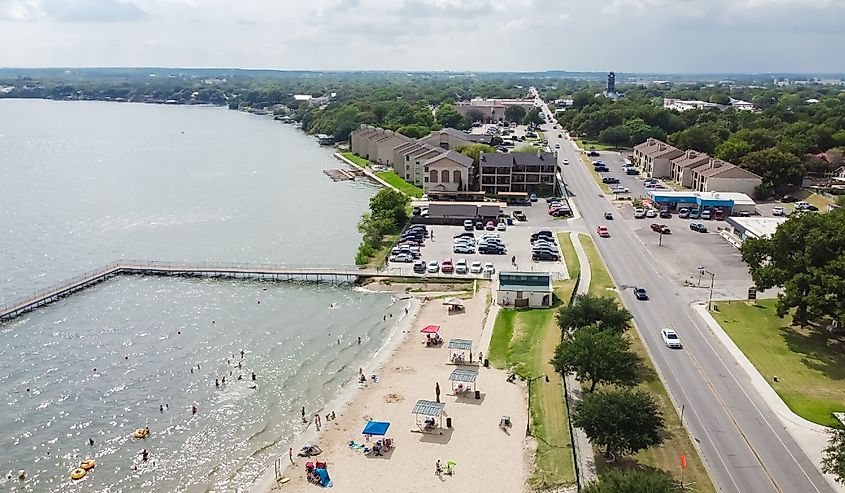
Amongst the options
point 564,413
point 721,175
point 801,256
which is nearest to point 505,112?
point 721,175

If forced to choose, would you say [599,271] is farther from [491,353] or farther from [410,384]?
[410,384]

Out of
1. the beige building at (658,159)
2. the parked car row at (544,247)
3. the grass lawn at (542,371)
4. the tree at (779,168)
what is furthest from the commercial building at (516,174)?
the grass lawn at (542,371)

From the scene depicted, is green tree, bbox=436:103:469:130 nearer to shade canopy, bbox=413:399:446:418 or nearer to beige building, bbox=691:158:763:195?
beige building, bbox=691:158:763:195

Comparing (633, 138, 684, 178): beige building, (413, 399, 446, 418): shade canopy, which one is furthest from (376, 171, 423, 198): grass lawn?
(413, 399, 446, 418): shade canopy

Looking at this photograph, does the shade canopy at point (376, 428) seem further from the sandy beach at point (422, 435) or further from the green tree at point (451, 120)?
the green tree at point (451, 120)

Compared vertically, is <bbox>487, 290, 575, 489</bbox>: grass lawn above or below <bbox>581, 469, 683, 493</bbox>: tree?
below

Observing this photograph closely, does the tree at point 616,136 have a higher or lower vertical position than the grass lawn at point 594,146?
higher
